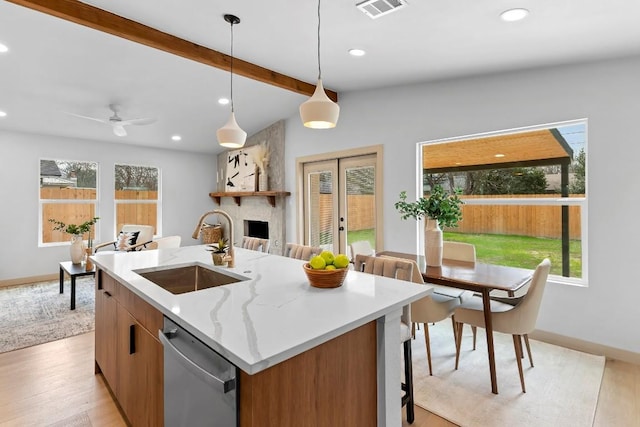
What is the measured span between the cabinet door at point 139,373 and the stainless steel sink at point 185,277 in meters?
0.26

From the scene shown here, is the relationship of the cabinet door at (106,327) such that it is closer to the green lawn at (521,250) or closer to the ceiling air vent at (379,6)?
the ceiling air vent at (379,6)

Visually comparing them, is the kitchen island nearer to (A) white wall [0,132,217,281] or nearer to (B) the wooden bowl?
(B) the wooden bowl

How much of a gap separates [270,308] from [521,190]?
3043 mm

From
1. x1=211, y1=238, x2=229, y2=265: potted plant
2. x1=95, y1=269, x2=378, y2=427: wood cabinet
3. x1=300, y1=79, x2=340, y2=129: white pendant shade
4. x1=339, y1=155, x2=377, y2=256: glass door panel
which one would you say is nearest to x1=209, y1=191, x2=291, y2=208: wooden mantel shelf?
x1=339, y1=155, x2=377, y2=256: glass door panel

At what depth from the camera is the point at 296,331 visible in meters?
1.05

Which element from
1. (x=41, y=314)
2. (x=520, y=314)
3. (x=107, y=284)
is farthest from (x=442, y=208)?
(x=41, y=314)

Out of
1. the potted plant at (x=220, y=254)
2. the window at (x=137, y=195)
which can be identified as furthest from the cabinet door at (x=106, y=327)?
the window at (x=137, y=195)

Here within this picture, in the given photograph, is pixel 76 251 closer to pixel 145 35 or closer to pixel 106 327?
pixel 106 327

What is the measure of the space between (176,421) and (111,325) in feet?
3.60

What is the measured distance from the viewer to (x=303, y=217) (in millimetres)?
5363

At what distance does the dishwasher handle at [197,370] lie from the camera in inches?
37.5

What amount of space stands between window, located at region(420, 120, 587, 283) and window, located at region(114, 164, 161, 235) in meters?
5.23

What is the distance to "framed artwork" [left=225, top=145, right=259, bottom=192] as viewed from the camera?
20.0 feet

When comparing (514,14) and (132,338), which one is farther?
(514,14)
